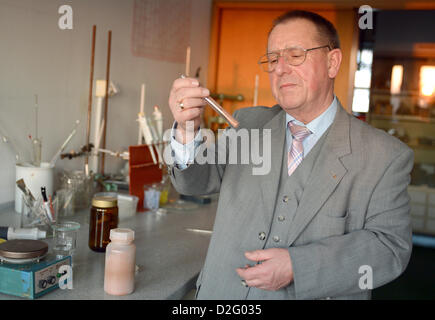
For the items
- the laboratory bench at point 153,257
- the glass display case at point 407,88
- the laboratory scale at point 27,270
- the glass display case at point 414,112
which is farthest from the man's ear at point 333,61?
the glass display case at point 414,112

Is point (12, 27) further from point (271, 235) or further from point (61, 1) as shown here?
point (271, 235)

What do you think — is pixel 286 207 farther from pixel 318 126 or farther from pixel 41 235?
pixel 41 235

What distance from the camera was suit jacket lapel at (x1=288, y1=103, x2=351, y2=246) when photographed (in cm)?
123

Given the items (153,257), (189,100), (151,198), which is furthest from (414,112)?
(189,100)

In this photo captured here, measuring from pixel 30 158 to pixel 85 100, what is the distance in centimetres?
47

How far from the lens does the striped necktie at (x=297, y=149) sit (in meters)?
1.36

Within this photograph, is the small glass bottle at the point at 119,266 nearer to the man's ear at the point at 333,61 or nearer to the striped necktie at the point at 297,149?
the striped necktie at the point at 297,149

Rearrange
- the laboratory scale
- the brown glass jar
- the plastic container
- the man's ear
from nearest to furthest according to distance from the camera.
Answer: the laboratory scale, the man's ear, the brown glass jar, the plastic container

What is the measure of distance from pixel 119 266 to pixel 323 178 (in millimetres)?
600

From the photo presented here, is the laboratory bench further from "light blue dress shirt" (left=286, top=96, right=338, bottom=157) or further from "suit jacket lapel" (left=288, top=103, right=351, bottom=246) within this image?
"light blue dress shirt" (left=286, top=96, right=338, bottom=157)

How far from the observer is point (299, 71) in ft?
4.24

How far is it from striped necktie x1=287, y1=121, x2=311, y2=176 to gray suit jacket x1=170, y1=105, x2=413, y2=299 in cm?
4

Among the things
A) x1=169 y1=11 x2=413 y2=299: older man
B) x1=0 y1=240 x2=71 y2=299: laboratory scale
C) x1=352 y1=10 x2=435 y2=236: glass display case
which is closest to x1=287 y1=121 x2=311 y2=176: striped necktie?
x1=169 y1=11 x2=413 y2=299: older man

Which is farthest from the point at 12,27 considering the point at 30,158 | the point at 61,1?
the point at 30,158
